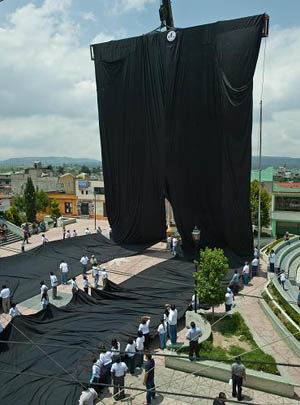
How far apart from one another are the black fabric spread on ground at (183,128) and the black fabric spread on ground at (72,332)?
5713 mm

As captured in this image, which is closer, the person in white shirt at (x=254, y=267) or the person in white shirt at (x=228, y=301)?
the person in white shirt at (x=228, y=301)

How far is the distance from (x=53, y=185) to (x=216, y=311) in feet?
175

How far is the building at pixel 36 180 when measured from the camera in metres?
63.5

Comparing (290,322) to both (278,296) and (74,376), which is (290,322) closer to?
(278,296)

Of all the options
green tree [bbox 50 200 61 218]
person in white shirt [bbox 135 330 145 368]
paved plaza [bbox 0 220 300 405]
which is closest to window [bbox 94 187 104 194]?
green tree [bbox 50 200 61 218]

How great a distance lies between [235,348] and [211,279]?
2.32m

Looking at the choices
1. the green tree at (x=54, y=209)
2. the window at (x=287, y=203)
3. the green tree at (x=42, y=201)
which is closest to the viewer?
the window at (x=287, y=203)

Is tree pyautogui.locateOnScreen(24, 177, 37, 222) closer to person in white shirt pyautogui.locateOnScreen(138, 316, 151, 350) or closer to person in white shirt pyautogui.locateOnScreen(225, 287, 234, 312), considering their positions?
person in white shirt pyautogui.locateOnScreen(225, 287, 234, 312)

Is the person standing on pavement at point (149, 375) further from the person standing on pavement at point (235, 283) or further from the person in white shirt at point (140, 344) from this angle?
the person standing on pavement at point (235, 283)

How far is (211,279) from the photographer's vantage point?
40.1ft

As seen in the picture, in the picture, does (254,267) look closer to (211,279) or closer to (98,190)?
(211,279)

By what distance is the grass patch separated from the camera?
949 cm

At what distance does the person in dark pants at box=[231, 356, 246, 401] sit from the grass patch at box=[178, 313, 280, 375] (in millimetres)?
580

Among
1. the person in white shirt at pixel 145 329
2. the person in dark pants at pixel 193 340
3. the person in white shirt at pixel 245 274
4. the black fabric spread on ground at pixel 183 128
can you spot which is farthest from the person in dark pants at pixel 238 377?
the black fabric spread on ground at pixel 183 128
